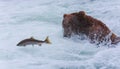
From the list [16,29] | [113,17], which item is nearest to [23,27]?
[16,29]

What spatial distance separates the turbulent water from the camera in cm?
767

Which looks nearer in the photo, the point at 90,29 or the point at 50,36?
the point at 90,29

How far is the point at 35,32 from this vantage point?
1118 cm

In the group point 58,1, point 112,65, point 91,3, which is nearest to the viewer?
point 112,65

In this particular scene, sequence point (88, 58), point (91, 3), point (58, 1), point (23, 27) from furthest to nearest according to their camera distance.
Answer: point (58, 1) → point (91, 3) → point (23, 27) → point (88, 58)

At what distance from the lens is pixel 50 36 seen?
10.3 meters

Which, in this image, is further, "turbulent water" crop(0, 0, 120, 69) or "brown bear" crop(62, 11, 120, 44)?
→ "brown bear" crop(62, 11, 120, 44)

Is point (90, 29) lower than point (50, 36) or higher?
higher

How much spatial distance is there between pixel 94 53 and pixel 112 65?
117 cm

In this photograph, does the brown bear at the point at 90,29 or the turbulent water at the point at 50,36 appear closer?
the turbulent water at the point at 50,36

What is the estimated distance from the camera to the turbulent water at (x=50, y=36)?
767 centimetres

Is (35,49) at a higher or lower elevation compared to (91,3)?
lower

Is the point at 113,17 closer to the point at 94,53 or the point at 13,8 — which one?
the point at 94,53

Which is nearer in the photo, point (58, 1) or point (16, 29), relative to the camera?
point (16, 29)
